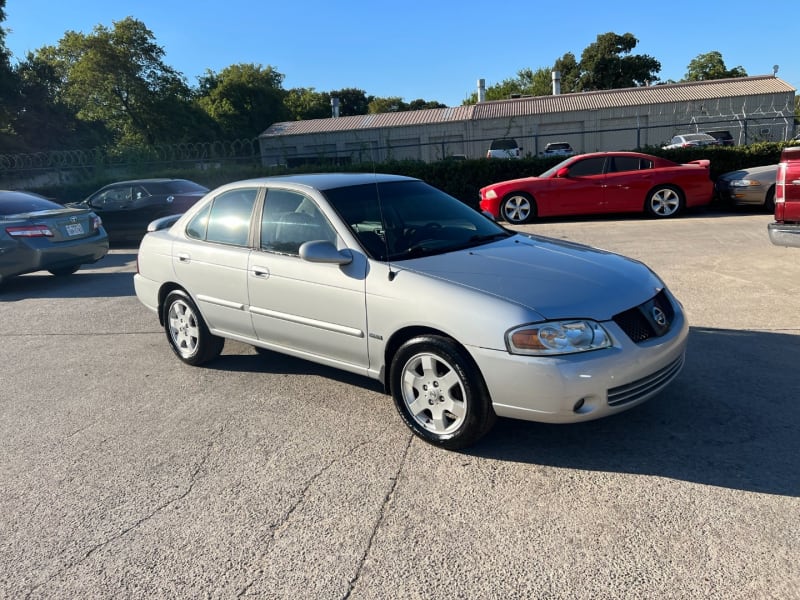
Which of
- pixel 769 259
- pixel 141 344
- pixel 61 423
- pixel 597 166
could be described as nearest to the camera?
pixel 61 423

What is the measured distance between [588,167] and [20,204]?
10817mm

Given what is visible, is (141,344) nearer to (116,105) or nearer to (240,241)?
(240,241)

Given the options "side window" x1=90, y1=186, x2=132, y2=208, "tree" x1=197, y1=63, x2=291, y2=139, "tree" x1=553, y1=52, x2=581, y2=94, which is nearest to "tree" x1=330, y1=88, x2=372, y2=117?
"tree" x1=197, y1=63, x2=291, y2=139

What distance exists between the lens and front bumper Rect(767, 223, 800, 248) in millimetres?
6152

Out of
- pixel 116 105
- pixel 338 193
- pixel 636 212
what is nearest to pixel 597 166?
pixel 636 212

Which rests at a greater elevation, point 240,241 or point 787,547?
point 240,241

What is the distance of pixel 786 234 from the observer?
20.4 feet

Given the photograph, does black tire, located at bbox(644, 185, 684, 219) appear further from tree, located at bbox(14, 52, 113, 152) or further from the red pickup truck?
tree, located at bbox(14, 52, 113, 152)

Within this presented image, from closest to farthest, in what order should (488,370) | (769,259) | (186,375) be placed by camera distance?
1. (488,370)
2. (186,375)
3. (769,259)

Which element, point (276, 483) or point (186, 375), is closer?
point (276, 483)

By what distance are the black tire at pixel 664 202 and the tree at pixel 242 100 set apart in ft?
173

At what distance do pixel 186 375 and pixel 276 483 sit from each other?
2230 millimetres

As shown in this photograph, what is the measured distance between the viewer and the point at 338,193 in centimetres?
445

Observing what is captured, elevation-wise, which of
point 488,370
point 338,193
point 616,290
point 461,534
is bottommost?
point 461,534
